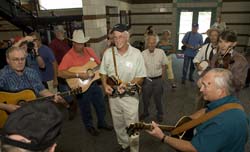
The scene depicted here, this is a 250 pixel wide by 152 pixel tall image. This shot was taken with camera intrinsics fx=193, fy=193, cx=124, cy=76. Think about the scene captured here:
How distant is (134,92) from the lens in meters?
2.42

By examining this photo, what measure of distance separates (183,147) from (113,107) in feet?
4.10

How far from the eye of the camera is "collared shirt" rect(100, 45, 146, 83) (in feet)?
7.94

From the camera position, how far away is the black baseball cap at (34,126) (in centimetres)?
79

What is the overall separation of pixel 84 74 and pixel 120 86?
0.90m

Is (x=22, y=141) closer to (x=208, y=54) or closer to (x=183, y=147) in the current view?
(x=183, y=147)

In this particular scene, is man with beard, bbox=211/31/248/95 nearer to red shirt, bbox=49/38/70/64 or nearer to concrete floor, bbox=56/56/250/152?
concrete floor, bbox=56/56/250/152

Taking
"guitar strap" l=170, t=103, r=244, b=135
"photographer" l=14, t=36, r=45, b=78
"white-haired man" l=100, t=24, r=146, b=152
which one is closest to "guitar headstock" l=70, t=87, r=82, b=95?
"white-haired man" l=100, t=24, r=146, b=152

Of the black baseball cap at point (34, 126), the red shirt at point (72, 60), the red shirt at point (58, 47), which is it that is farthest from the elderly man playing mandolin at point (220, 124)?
the red shirt at point (58, 47)

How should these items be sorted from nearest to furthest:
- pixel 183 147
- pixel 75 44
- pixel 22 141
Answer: pixel 22 141
pixel 183 147
pixel 75 44

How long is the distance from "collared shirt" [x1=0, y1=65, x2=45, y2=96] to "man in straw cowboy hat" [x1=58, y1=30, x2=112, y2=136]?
61cm

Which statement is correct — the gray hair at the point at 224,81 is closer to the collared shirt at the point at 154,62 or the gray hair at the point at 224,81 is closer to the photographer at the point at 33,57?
the collared shirt at the point at 154,62

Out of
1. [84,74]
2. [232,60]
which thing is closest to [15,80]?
[84,74]

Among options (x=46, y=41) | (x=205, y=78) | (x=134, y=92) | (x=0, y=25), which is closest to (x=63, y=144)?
(x=134, y=92)

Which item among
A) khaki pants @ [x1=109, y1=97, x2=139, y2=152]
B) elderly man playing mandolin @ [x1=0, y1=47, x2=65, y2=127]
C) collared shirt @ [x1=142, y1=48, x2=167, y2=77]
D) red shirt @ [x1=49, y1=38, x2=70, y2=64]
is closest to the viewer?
elderly man playing mandolin @ [x1=0, y1=47, x2=65, y2=127]
